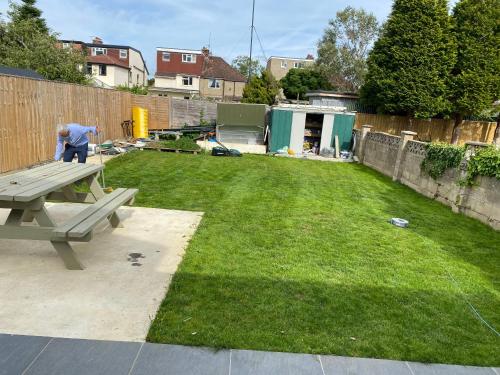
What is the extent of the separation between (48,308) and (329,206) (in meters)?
5.60

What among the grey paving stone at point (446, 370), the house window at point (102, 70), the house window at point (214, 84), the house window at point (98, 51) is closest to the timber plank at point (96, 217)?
the grey paving stone at point (446, 370)

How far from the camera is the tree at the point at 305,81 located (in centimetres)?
3691

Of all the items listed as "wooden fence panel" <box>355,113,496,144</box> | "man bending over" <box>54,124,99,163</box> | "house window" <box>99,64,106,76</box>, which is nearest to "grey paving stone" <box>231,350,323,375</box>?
"man bending over" <box>54,124,99,163</box>

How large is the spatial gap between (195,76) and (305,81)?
12.6 metres

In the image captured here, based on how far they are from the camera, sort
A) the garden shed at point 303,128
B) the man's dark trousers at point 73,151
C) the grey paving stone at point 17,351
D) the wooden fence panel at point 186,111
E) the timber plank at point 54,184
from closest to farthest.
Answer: the grey paving stone at point 17,351
the timber plank at point 54,184
the man's dark trousers at point 73,151
the garden shed at point 303,128
the wooden fence panel at point 186,111

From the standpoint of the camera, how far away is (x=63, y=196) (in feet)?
17.7

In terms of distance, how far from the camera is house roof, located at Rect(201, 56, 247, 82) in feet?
137

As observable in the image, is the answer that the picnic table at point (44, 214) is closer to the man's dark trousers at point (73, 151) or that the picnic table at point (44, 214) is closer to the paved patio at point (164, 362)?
the paved patio at point (164, 362)

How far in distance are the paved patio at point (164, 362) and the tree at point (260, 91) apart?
26.1 meters

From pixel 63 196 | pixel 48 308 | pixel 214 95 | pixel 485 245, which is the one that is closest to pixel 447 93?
pixel 485 245

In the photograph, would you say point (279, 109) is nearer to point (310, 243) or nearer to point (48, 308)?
point (310, 243)

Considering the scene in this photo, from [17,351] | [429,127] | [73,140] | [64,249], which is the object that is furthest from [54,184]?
[429,127]

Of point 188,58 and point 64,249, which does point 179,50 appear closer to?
point 188,58

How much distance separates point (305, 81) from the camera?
37406 millimetres
